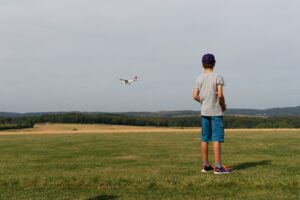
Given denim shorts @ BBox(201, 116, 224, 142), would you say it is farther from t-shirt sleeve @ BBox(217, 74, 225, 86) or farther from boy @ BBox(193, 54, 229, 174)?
t-shirt sleeve @ BBox(217, 74, 225, 86)

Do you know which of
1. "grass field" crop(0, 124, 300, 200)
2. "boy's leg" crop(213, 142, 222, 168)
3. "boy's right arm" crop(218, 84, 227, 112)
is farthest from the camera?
"boy's right arm" crop(218, 84, 227, 112)

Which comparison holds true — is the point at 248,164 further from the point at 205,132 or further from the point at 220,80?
the point at 220,80

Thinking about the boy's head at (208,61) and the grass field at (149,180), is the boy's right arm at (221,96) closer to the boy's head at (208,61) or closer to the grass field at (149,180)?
the boy's head at (208,61)

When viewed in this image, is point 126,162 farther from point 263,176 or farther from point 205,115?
point 263,176

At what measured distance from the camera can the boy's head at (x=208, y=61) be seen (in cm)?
920

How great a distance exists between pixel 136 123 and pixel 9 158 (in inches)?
2805

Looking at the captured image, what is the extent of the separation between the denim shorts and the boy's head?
1.02 m

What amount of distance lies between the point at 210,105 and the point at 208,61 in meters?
0.86

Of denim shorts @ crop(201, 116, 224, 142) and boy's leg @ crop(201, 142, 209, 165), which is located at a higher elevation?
denim shorts @ crop(201, 116, 224, 142)

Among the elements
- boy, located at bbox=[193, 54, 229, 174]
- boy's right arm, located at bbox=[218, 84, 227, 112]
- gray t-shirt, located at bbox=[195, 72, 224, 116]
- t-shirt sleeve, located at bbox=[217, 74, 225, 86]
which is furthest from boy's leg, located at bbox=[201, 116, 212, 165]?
t-shirt sleeve, located at bbox=[217, 74, 225, 86]

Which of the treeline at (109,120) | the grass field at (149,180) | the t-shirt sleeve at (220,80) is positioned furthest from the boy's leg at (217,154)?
the treeline at (109,120)

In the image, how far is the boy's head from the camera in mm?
9203

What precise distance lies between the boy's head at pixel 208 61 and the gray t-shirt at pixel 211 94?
170 mm

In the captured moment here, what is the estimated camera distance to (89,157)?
12.2m
